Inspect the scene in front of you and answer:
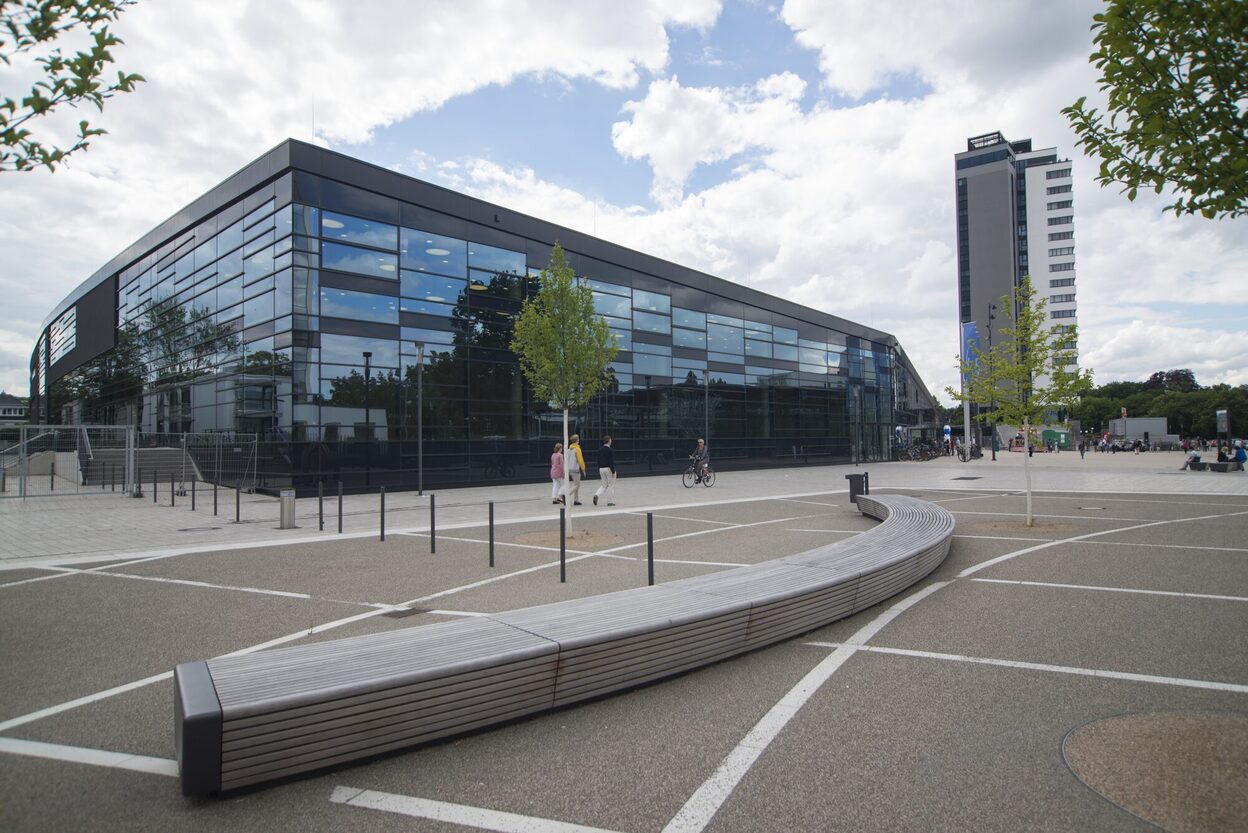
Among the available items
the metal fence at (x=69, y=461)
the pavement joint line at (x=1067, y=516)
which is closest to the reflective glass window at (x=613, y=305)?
the metal fence at (x=69, y=461)

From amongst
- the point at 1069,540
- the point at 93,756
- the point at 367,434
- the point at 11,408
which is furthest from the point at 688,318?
the point at 11,408

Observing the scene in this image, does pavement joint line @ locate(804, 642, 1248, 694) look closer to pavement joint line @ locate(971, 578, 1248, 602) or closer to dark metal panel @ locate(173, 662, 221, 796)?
pavement joint line @ locate(971, 578, 1248, 602)

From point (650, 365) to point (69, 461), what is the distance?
2718 cm

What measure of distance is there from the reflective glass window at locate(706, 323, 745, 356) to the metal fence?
2592 cm

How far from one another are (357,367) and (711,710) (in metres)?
20.1

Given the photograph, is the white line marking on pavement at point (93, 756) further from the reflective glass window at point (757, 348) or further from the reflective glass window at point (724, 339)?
the reflective glass window at point (757, 348)

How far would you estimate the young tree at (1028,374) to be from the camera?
1327 cm

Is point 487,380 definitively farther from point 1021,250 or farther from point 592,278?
point 1021,250

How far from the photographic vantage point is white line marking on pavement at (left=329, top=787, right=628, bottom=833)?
9.57 ft

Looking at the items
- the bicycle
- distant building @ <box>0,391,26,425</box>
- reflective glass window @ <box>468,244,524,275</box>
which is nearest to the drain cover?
the bicycle

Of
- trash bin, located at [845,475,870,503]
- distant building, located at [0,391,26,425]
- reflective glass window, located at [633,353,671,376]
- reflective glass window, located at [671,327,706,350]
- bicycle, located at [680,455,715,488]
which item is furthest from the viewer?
distant building, located at [0,391,26,425]

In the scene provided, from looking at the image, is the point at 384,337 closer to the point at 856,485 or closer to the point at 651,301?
the point at 651,301

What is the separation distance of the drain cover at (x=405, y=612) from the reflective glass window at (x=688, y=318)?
2848 centimetres

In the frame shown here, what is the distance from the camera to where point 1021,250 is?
375 feet
